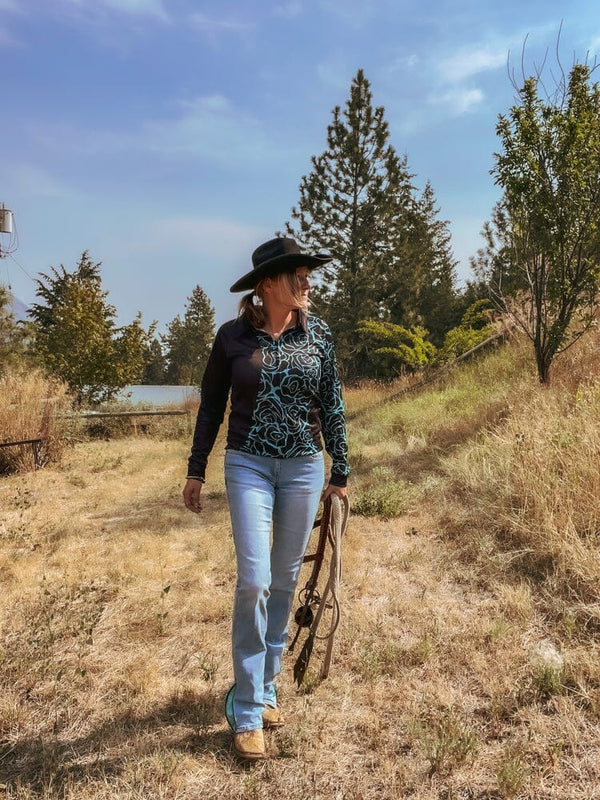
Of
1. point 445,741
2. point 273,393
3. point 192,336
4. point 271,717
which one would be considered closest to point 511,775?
point 445,741

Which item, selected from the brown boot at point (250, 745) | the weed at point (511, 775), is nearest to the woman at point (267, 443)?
the brown boot at point (250, 745)

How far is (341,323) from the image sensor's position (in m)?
23.6

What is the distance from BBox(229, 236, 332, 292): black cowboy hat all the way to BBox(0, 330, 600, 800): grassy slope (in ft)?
6.66

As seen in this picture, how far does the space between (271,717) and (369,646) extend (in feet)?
2.79

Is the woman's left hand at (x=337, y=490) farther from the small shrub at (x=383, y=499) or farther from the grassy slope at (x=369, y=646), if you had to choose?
the small shrub at (x=383, y=499)

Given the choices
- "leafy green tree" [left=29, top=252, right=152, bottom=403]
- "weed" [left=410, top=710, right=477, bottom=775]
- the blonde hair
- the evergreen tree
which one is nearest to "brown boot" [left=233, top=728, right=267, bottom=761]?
"weed" [left=410, top=710, right=477, bottom=775]

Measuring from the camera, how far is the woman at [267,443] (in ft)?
6.96

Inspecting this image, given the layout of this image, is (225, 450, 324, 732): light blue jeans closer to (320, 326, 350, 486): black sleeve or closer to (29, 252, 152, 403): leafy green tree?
(320, 326, 350, 486): black sleeve

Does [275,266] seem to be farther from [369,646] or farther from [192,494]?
[369,646]

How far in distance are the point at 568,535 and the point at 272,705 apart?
2.55 metres

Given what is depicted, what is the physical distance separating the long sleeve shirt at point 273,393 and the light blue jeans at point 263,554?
0.29 ft

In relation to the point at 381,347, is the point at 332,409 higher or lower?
lower

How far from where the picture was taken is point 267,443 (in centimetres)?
220

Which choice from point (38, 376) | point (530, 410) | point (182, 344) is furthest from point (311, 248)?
point (182, 344)
